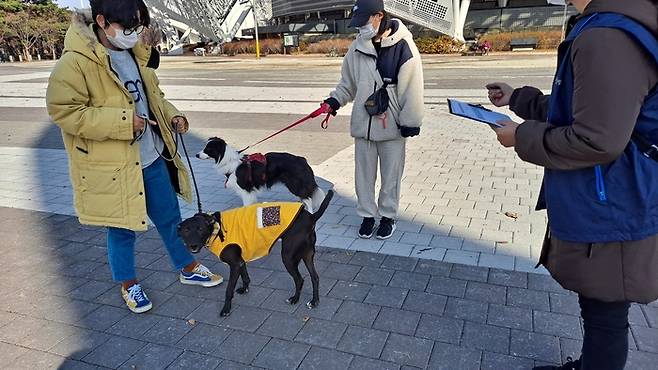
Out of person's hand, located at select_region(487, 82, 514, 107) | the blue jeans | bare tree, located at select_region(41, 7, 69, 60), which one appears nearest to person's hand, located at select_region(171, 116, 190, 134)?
the blue jeans

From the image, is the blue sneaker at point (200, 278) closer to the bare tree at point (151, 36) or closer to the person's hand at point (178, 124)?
the person's hand at point (178, 124)

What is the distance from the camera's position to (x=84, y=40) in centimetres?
279

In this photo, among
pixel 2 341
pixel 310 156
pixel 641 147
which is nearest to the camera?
pixel 641 147

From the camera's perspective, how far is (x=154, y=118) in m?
3.27

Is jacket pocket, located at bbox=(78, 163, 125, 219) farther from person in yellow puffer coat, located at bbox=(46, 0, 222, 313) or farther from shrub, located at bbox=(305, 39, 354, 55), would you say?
shrub, located at bbox=(305, 39, 354, 55)

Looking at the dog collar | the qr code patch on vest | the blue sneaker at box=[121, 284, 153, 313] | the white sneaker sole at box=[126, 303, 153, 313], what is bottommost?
the white sneaker sole at box=[126, 303, 153, 313]

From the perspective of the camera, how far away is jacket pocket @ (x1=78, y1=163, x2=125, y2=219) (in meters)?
3.04

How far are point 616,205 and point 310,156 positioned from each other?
5855 millimetres

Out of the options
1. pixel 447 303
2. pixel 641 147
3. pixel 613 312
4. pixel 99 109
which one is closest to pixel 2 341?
pixel 99 109

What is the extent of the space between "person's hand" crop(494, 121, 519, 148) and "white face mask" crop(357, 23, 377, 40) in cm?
214

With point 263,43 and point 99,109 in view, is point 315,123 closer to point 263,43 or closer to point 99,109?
point 99,109

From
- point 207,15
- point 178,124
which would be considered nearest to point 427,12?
point 207,15

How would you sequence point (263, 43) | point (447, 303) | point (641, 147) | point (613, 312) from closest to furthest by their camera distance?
1. point (641, 147)
2. point (613, 312)
3. point (447, 303)
4. point (263, 43)

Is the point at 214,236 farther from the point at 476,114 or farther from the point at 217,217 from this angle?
the point at 476,114
